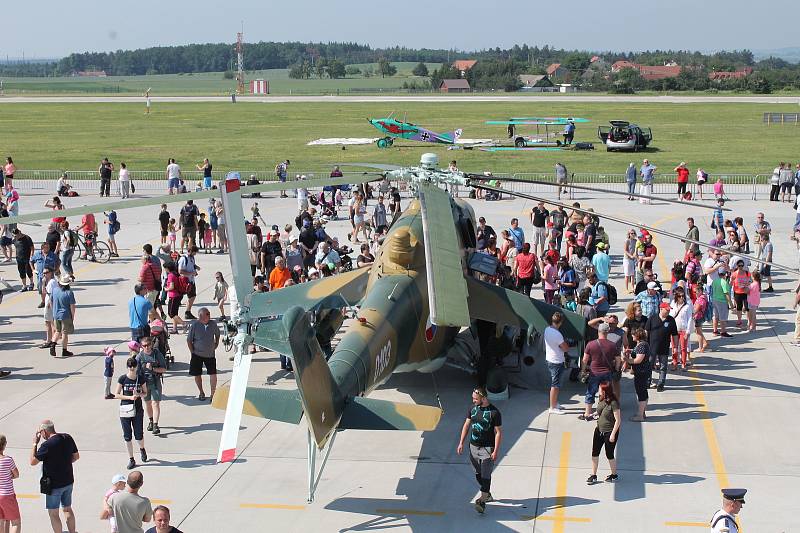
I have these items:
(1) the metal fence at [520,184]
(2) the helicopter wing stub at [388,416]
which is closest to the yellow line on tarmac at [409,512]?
(2) the helicopter wing stub at [388,416]

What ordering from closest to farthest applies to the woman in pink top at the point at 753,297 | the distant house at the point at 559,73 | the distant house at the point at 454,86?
the woman in pink top at the point at 753,297 → the distant house at the point at 454,86 → the distant house at the point at 559,73

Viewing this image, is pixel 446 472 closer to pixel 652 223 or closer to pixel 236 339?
pixel 236 339

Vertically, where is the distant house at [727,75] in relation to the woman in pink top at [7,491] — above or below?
above

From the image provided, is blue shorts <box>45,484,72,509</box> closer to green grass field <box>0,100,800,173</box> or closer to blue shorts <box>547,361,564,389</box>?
blue shorts <box>547,361,564,389</box>

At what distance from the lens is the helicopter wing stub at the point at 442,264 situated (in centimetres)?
1048

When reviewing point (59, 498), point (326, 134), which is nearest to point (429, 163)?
point (59, 498)

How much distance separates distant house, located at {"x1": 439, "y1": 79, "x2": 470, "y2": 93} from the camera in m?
125

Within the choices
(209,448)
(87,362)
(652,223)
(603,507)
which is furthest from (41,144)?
(603,507)

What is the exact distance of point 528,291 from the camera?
776 inches

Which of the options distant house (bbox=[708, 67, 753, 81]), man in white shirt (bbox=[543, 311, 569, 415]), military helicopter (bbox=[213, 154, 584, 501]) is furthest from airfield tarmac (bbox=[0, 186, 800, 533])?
distant house (bbox=[708, 67, 753, 81])

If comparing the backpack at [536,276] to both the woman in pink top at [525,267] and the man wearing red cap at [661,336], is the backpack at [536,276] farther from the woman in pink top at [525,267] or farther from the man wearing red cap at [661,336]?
the man wearing red cap at [661,336]

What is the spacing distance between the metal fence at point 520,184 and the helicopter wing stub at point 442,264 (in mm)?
22685

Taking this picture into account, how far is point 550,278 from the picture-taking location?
1889cm

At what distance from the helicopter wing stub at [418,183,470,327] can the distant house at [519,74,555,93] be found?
114 meters
